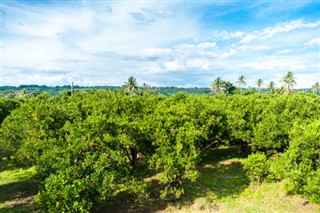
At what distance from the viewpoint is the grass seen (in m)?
25.0

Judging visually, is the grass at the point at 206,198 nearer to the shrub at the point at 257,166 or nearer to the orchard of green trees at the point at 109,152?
the shrub at the point at 257,166

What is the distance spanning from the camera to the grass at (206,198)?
2495 cm

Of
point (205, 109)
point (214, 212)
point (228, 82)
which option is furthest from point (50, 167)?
point (228, 82)

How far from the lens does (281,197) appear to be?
26.6 meters

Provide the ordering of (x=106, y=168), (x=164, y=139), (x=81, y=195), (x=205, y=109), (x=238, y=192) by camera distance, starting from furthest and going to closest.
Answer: (x=205, y=109) → (x=238, y=192) → (x=164, y=139) → (x=106, y=168) → (x=81, y=195)

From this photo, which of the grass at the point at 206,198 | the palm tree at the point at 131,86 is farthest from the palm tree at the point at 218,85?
the grass at the point at 206,198

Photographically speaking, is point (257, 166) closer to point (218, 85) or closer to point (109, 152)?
point (109, 152)

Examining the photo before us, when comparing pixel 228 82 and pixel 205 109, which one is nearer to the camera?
pixel 205 109

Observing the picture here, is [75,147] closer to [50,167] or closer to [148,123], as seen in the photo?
[50,167]

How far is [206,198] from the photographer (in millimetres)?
27281

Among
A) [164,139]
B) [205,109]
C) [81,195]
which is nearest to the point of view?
[81,195]

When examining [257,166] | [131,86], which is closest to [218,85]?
[131,86]

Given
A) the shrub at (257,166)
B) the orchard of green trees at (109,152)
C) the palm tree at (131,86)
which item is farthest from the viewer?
the palm tree at (131,86)

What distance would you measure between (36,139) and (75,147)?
15.6 feet
